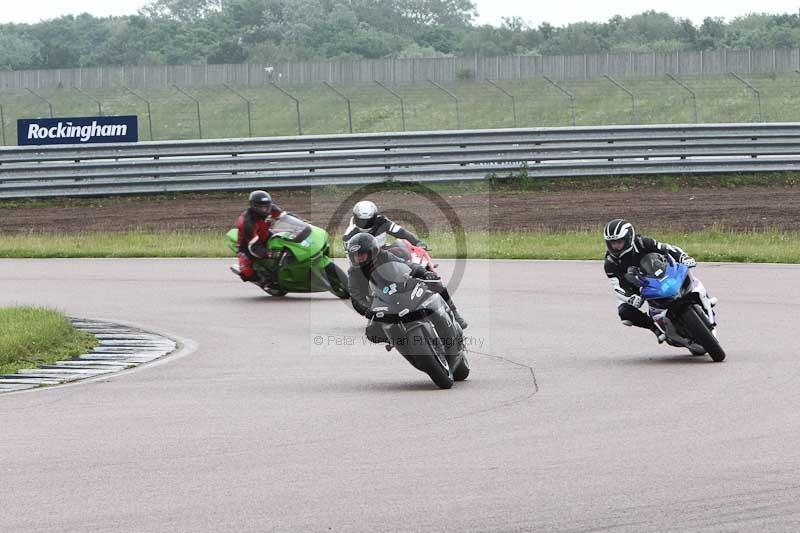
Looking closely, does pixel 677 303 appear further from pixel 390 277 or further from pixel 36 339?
pixel 36 339

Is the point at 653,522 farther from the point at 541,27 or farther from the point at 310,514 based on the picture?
→ the point at 541,27

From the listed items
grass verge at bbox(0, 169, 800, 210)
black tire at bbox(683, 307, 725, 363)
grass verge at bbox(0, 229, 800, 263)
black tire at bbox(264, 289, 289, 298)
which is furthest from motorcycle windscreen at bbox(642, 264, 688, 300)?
grass verge at bbox(0, 169, 800, 210)

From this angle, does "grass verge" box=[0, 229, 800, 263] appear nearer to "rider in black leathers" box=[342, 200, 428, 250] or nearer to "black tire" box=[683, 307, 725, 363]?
"rider in black leathers" box=[342, 200, 428, 250]

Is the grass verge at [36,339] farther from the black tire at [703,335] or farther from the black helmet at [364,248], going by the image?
the black tire at [703,335]

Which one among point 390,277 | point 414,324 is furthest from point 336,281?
point 414,324

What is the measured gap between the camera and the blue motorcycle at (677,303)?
12.8m

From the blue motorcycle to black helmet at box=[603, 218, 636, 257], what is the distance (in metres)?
0.22

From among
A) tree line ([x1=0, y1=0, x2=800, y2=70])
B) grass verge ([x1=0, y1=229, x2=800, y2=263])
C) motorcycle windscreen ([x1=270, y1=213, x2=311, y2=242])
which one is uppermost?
tree line ([x1=0, y1=0, x2=800, y2=70])

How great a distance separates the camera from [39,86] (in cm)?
5938

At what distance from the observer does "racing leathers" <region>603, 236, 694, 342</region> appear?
526 inches

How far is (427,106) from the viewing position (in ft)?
173

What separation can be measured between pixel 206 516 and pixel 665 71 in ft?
166

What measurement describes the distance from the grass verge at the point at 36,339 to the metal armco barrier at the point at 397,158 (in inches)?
635

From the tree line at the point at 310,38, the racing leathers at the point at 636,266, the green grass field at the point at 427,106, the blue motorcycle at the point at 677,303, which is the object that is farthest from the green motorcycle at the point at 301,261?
the tree line at the point at 310,38
